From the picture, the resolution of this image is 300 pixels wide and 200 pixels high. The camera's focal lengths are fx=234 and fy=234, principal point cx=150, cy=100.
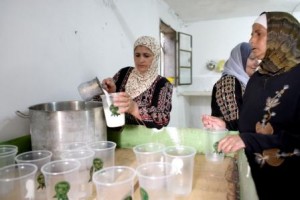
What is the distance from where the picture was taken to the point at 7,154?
735mm

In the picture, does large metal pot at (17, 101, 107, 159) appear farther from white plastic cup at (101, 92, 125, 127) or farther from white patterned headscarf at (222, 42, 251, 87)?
white patterned headscarf at (222, 42, 251, 87)

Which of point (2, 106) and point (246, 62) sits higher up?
point (246, 62)

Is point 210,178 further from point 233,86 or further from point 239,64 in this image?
point 239,64

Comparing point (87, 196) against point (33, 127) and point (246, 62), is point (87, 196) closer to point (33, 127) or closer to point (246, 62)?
point (33, 127)

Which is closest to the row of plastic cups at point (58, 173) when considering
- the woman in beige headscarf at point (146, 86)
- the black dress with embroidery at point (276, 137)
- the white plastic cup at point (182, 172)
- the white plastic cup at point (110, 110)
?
the white plastic cup at point (110, 110)

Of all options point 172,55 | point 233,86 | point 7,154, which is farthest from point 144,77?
point 172,55

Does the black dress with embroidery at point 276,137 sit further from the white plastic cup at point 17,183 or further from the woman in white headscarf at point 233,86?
the white plastic cup at point 17,183

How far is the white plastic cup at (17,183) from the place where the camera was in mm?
583

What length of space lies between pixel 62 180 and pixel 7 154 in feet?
0.83

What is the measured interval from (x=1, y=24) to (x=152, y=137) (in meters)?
0.75

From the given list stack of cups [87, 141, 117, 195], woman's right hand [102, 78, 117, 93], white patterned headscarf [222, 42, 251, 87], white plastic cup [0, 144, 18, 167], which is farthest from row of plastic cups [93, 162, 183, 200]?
white patterned headscarf [222, 42, 251, 87]

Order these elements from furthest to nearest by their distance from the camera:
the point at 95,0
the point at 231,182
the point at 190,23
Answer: the point at 190,23, the point at 95,0, the point at 231,182

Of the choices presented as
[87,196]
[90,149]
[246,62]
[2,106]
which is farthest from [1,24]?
[246,62]

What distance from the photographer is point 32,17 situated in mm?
987
